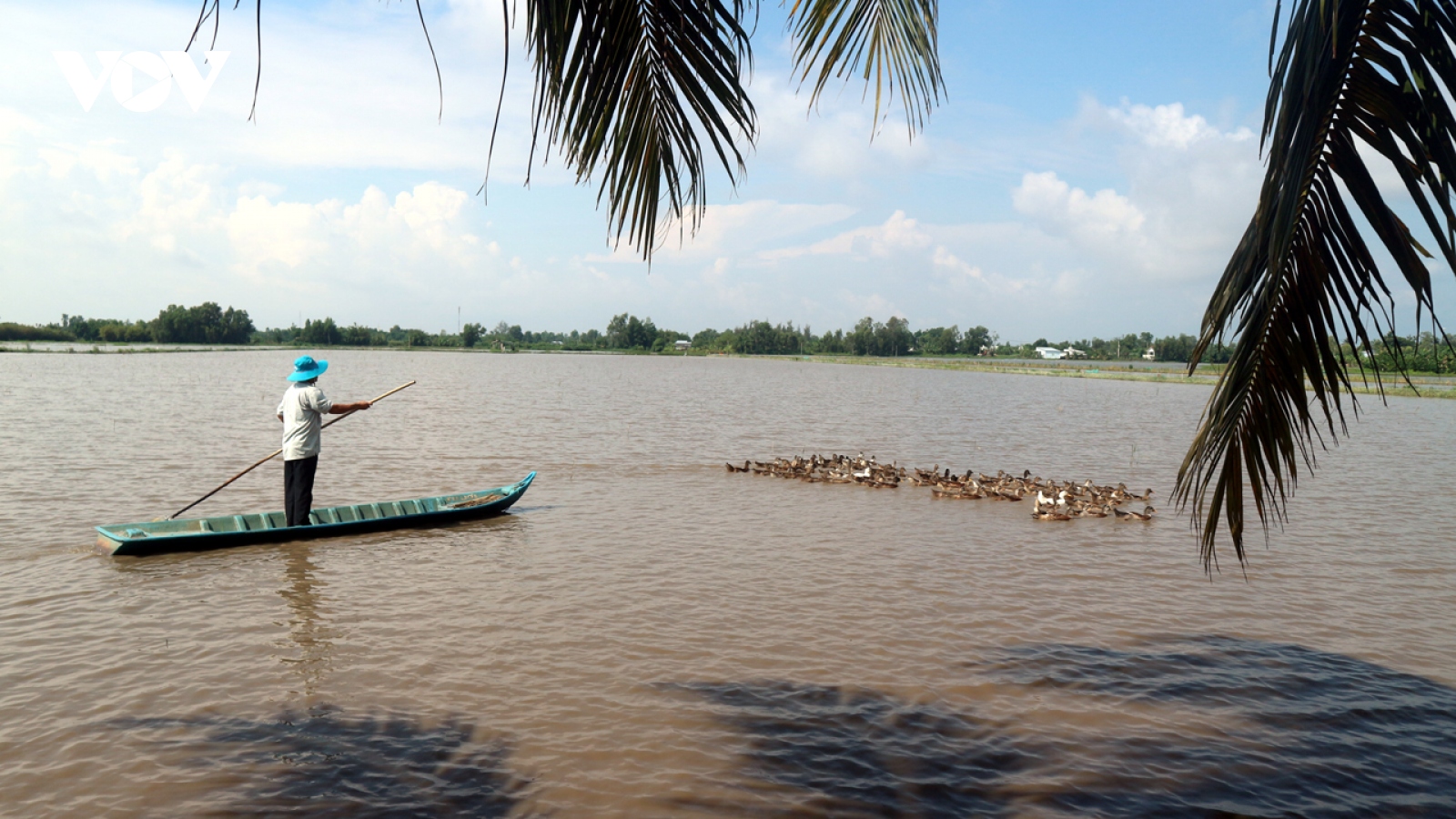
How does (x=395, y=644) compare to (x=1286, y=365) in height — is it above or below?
below

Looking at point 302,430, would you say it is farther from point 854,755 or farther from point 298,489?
point 854,755

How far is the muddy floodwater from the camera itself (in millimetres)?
5902

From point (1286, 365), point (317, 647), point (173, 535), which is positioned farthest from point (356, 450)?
point (1286, 365)

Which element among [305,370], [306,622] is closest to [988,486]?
[305,370]

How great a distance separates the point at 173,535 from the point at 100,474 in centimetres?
819

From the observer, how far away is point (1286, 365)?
2.80 m

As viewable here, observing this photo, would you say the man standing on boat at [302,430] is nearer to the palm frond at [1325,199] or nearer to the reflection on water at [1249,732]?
the reflection on water at [1249,732]

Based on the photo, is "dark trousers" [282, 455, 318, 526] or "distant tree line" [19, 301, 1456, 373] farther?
"distant tree line" [19, 301, 1456, 373]

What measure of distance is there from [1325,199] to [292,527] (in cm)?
1235


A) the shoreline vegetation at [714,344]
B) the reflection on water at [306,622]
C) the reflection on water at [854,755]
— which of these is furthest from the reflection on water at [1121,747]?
the shoreline vegetation at [714,344]

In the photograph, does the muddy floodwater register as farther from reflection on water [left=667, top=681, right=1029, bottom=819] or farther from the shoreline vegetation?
the shoreline vegetation

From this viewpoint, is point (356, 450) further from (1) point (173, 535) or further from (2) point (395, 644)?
(2) point (395, 644)

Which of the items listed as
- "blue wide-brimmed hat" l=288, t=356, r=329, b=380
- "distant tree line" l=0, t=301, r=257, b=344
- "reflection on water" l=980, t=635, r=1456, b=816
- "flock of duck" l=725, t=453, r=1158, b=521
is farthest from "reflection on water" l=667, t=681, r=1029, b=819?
"distant tree line" l=0, t=301, r=257, b=344

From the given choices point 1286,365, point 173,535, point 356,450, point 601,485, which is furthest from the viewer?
point 356,450
